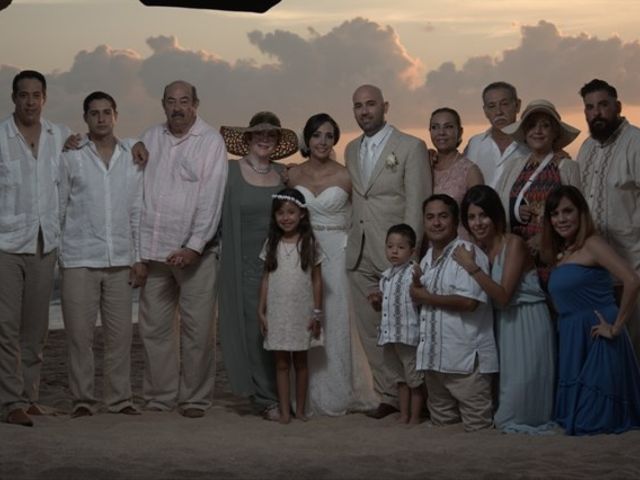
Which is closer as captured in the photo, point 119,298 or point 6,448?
point 6,448

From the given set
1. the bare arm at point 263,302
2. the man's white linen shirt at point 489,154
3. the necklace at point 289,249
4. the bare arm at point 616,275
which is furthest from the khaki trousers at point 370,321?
the bare arm at point 616,275

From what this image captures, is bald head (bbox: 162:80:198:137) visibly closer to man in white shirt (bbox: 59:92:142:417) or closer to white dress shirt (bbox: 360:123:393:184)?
man in white shirt (bbox: 59:92:142:417)

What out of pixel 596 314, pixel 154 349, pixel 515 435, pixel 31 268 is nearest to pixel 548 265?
pixel 596 314

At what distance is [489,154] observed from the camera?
336 inches

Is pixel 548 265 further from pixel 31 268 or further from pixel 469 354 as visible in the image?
pixel 31 268

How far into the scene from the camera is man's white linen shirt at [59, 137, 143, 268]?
8.56 m

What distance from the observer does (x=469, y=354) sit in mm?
7828

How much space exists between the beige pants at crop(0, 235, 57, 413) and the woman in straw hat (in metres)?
1.15

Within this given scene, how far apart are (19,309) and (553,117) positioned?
11.7ft

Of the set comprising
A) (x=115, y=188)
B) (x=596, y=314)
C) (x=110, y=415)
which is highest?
(x=115, y=188)

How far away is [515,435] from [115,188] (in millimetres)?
2985

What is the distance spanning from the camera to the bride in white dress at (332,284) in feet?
28.0

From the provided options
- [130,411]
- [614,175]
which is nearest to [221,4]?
[614,175]

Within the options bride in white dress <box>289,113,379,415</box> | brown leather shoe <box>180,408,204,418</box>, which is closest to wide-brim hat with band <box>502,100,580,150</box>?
bride in white dress <box>289,113,379,415</box>
